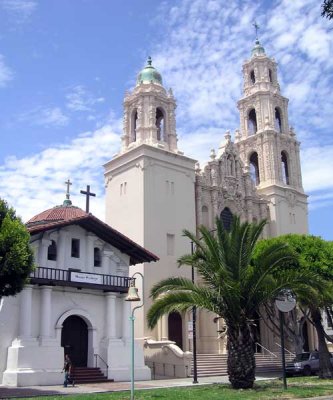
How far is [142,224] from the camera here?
129 feet

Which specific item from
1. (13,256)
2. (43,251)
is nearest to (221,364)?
(43,251)

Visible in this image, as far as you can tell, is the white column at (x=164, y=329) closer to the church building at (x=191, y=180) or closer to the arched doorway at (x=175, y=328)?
the church building at (x=191, y=180)

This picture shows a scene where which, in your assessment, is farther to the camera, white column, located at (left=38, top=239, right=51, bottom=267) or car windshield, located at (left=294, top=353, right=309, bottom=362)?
car windshield, located at (left=294, top=353, right=309, bottom=362)

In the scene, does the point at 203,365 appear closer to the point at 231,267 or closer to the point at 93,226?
the point at 93,226

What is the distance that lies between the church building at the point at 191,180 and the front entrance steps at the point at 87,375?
8867 millimetres

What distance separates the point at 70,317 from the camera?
28422 mm

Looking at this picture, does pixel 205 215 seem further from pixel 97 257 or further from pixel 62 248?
pixel 62 248

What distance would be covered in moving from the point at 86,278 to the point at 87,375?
487 centimetres

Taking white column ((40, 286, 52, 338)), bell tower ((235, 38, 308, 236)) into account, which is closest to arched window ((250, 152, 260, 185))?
bell tower ((235, 38, 308, 236))

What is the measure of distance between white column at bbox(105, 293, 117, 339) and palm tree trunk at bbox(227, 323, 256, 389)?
906 cm

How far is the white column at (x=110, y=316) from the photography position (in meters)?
28.9

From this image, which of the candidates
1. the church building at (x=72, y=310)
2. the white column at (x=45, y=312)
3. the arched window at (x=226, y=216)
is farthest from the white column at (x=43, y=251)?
the arched window at (x=226, y=216)

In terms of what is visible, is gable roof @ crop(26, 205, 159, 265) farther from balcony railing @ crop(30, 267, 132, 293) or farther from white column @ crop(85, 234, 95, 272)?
balcony railing @ crop(30, 267, 132, 293)

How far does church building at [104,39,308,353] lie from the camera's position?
39750mm
